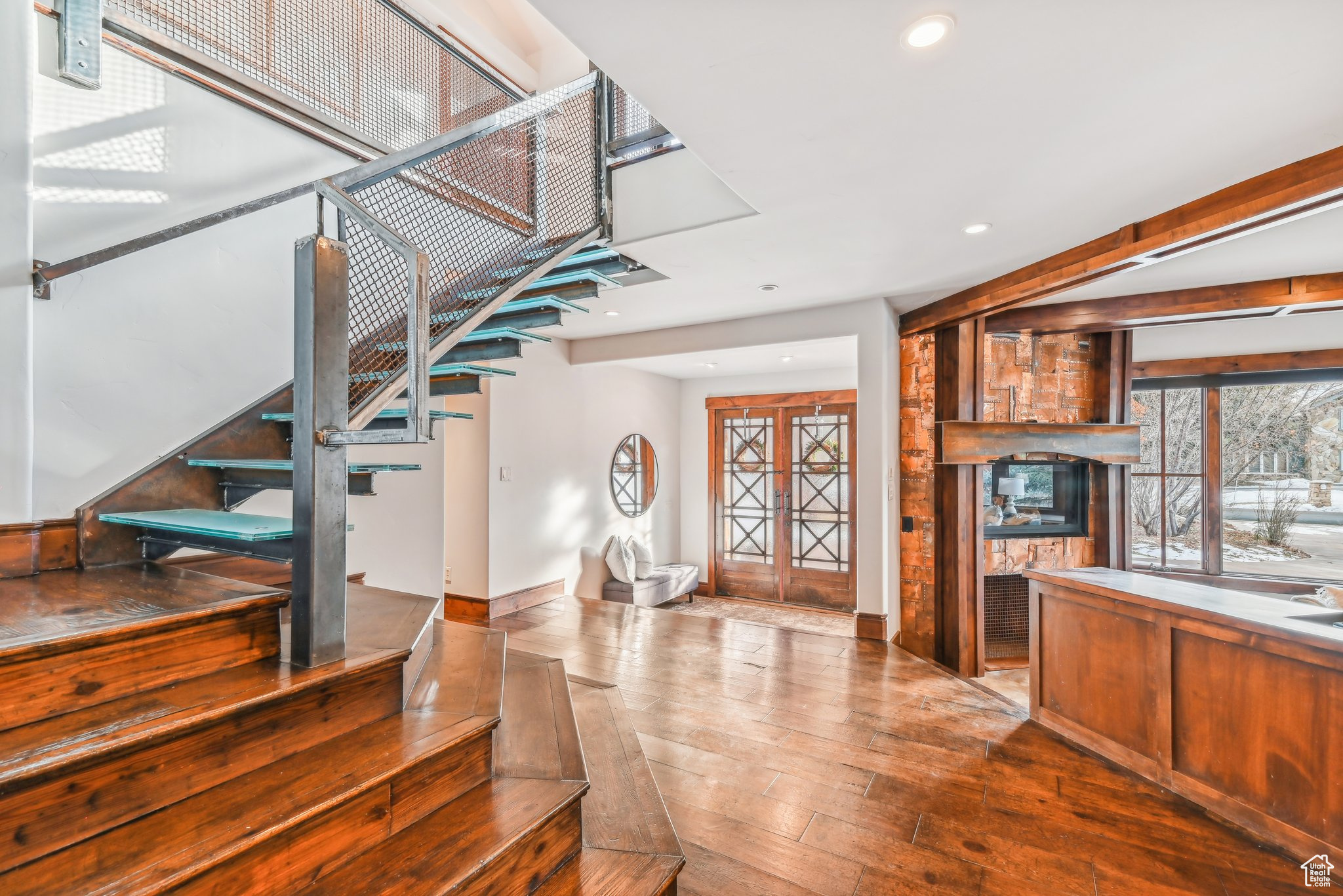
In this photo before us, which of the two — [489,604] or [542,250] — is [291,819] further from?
[489,604]

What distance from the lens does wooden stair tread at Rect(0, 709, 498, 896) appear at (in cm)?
93

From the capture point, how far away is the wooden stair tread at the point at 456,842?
1.15 meters

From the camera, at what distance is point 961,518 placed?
425cm

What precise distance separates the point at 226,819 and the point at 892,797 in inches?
81.0

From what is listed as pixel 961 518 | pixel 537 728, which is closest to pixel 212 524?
pixel 537 728

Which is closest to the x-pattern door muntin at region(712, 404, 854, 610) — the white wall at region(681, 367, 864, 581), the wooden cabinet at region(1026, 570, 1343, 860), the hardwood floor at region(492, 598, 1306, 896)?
the white wall at region(681, 367, 864, 581)

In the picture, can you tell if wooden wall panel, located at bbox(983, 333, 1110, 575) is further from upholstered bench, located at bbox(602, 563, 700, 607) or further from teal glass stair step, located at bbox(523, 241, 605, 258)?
teal glass stair step, located at bbox(523, 241, 605, 258)

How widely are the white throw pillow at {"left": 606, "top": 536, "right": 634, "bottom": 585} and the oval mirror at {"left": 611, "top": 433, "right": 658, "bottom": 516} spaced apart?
19.0 inches

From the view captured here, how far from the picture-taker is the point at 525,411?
16.3ft

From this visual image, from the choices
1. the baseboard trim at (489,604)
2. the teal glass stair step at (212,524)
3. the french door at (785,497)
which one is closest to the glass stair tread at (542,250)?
the teal glass stair step at (212,524)

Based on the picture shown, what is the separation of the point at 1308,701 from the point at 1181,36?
7.00 ft

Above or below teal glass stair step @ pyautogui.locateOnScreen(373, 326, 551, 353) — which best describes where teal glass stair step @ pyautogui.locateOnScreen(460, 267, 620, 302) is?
above

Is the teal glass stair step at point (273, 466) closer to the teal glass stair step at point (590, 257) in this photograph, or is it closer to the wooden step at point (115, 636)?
the wooden step at point (115, 636)

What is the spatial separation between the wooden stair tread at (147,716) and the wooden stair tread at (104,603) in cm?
14
